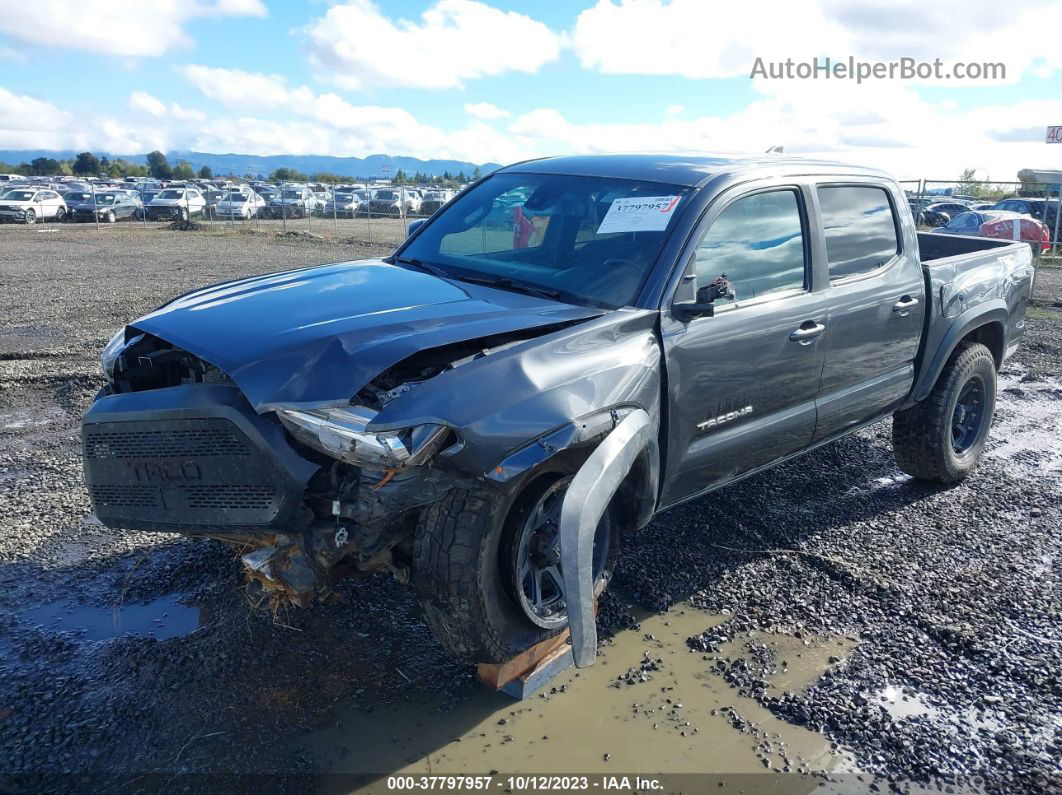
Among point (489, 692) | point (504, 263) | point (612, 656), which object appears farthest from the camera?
point (504, 263)

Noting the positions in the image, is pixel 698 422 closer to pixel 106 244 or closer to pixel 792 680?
pixel 792 680

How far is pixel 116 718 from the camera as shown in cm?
296

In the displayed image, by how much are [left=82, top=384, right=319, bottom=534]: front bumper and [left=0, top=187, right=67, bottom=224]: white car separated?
1284 inches

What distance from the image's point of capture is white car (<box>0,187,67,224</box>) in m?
30.1

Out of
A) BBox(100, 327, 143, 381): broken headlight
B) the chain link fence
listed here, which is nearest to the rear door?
BBox(100, 327, 143, 381): broken headlight

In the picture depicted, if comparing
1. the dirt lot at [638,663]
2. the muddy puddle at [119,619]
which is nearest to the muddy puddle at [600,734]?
the dirt lot at [638,663]

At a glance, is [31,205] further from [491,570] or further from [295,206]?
[491,570]

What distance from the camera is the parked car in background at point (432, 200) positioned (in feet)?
121

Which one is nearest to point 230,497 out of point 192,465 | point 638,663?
point 192,465

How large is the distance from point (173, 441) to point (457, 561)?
3.43ft

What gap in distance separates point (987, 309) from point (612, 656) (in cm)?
348

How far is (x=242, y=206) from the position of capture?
34.8m

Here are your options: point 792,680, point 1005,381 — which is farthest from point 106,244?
point 792,680

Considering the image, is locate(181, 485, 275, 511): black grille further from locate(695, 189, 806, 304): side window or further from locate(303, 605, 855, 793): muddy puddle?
locate(695, 189, 806, 304): side window
